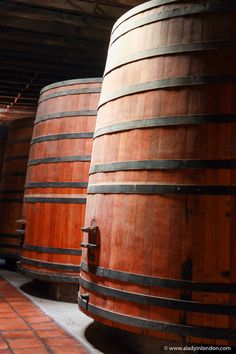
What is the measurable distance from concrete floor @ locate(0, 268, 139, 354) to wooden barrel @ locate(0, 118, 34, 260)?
6.11 ft

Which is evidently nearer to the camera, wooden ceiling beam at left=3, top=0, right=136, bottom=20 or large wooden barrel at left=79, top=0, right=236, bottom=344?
large wooden barrel at left=79, top=0, right=236, bottom=344

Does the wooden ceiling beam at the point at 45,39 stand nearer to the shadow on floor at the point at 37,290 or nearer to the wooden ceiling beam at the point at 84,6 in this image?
the wooden ceiling beam at the point at 84,6

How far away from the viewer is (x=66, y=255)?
13.9ft

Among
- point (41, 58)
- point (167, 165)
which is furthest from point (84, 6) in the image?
point (167, 165)

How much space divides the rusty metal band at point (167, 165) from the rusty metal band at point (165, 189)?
0.12 metres

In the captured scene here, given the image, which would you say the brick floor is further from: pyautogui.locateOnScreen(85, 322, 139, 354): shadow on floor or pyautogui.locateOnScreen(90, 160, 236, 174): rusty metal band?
pyautogui.locateOnScreen(90, 160, 236, 174): rusty metal band

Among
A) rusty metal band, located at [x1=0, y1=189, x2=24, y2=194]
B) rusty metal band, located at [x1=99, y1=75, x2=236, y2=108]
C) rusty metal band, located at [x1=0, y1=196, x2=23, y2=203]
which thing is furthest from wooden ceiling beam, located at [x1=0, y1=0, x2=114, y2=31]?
rusty metal band, located at [x1=99, y1=75, x2=236, y2=108]

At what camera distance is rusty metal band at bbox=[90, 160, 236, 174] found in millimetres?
2354

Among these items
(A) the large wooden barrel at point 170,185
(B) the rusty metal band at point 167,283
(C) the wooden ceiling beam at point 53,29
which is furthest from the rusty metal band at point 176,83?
(C) the wooden ceiling beam at point 53,29

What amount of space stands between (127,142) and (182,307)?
1193 millimetres

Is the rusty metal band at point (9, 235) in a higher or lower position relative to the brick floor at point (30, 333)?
higher

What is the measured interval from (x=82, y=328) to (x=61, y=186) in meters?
1.64

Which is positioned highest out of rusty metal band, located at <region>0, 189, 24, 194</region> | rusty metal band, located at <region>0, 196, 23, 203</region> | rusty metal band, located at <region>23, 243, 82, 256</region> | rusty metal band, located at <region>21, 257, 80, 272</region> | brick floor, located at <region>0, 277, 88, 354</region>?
rusty metal band, located at <region>0, 189, 24, 194</region>

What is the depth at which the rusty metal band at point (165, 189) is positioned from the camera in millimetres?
2324
